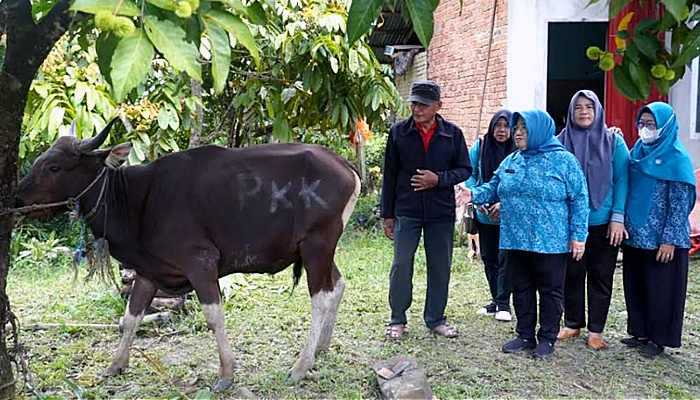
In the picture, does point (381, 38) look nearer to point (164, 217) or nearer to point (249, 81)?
point (249, 81)

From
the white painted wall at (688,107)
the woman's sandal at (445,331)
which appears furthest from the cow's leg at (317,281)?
the white painted wall at (688,107)

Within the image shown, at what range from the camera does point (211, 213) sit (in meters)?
3.98

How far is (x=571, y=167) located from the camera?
14.3 feet

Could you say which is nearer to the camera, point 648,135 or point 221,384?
point 221,384

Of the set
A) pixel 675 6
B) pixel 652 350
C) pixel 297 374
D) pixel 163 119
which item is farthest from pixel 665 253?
pixel 163 119

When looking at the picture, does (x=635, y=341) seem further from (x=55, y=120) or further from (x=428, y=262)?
(x=55, y=120)

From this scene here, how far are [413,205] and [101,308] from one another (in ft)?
9.23

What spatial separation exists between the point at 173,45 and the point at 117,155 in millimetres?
2513

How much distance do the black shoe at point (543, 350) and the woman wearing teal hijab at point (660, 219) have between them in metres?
0.64

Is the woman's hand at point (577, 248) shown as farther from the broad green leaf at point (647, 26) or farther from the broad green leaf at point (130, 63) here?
the broad green leaf at point (130, 63)

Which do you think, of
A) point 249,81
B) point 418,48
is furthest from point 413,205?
point 418,48

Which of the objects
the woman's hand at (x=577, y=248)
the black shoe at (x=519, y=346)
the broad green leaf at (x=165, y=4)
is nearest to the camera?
the broad green leaf at (x=165, y=4)

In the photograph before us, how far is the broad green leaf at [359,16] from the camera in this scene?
2.03 m

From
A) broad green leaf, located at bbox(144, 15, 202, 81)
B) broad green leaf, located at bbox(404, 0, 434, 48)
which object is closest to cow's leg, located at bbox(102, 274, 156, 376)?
broad green leaf, located at bbox(404, 0, 434, 48)
